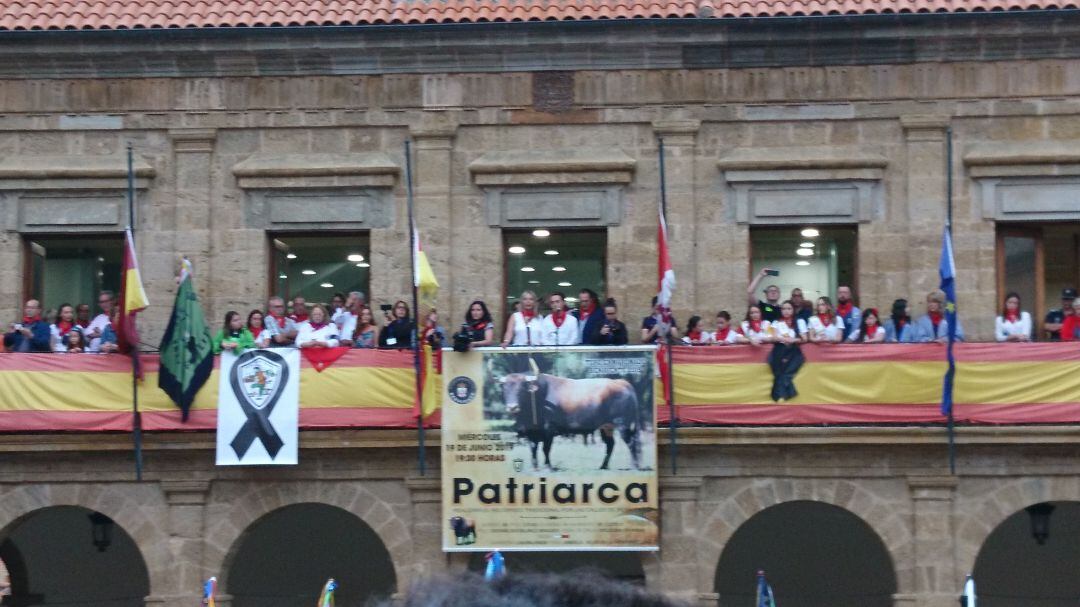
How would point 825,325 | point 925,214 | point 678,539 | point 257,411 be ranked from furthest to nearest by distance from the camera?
point 925,214, point 825,325, point 678,539, point 257,411

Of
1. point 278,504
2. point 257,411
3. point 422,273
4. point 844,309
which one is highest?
point 422,273

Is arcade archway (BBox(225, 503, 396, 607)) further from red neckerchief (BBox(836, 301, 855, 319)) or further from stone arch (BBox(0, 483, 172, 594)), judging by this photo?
red neckerchief (BBox(836, 301, 855, 319))

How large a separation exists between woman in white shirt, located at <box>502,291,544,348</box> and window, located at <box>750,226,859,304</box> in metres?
2.96

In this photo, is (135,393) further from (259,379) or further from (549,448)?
(549,448)

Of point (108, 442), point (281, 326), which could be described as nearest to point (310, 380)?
point (281, 326)

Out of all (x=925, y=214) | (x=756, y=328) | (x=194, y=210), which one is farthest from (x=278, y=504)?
(x=925, y=214)

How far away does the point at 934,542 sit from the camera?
65.1 feet

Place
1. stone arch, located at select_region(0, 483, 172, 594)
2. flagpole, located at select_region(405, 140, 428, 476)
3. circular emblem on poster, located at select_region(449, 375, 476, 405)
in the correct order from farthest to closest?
stone arch, located at select_region(0, 483, 172, 594), circular emblem on poster, located at select_region(449, 375, 476, 405), flagpole, located at select_region(405, 140, 428, 476)

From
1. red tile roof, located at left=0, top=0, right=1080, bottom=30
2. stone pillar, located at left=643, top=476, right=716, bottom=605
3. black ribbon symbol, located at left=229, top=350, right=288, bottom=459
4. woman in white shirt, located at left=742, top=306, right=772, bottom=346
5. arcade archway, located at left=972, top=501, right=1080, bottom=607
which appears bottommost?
arcade archway, located at left=972, top=501, right=1080, bottom=607

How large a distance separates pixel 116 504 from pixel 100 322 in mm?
2277

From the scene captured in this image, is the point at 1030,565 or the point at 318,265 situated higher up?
the point at 318,265

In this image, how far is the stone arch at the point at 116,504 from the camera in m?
20.5

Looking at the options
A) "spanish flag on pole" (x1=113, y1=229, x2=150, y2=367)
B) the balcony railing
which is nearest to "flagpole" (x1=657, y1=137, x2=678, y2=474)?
the balcony railing

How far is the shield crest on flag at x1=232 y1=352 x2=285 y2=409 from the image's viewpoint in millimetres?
19906
